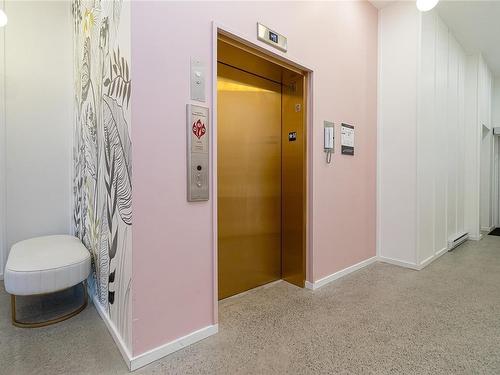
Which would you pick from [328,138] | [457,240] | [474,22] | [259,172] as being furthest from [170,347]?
[474,22]

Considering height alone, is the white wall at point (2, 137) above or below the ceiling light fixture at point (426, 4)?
below

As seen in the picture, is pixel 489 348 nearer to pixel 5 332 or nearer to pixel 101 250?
pixel 101 250

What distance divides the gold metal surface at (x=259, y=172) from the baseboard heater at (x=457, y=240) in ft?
9.14

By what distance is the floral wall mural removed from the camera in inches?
63.7

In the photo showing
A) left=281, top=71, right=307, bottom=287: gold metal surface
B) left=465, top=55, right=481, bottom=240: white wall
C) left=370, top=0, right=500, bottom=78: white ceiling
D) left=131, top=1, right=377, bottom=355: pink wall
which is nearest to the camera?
left=131, top=1, right=377, bottom=355: pink wall

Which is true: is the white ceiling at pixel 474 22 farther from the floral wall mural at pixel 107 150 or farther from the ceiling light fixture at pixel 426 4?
the floral wall mural at pixel 107 150

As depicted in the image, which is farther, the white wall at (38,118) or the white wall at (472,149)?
the white wall at (472,149)

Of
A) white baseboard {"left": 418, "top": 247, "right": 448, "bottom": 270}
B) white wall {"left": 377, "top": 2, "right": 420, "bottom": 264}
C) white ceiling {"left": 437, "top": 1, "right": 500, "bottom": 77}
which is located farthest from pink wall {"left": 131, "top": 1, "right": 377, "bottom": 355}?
white ceiling {"left": 437, "top": 1, "right": 500, "bottom": 77}

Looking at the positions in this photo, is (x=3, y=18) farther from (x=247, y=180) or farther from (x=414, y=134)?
(x=414, y=134)

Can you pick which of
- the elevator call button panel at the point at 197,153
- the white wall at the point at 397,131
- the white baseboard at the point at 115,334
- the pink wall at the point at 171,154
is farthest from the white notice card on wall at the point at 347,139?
the white baseboard at the point at 115,334

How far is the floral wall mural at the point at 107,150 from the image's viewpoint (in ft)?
5.31

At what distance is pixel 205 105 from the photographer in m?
1.83

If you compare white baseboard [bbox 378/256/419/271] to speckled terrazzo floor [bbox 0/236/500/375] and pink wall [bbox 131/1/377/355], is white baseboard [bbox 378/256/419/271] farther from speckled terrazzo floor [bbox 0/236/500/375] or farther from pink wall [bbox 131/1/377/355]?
pink wall [bbox 131/1/377/355]

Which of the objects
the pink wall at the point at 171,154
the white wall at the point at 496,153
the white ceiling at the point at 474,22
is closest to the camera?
the pink wall at the point at 171,154
